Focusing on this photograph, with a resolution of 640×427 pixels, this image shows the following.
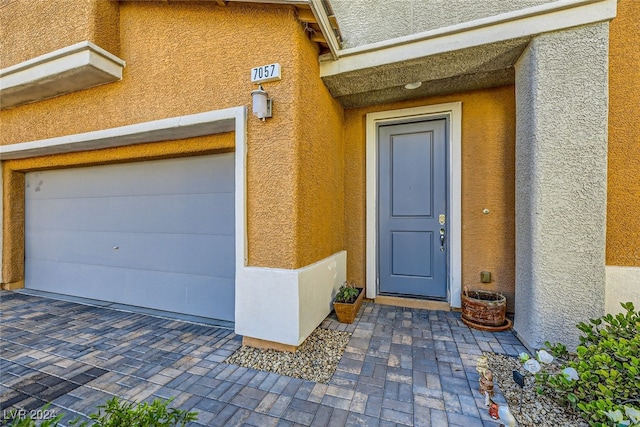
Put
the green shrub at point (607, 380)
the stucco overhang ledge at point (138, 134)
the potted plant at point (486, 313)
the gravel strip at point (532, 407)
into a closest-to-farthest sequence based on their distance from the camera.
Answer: the green shrub at point (607, 380) < the gravel strip at point (532, 407) < the stucco overhang ledge at point (138, 134) < the potted plant at point (486, 313)

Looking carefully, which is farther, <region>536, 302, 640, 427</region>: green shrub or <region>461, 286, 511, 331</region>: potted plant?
<region>461, 286, 511, 331</region>: potted plant

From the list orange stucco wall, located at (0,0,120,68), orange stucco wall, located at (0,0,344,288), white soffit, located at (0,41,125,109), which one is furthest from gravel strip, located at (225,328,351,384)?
orange stucco wall, located at (0,0,120,68)

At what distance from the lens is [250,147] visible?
3123 mm

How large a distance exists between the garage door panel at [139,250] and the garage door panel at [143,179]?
734 millimetres

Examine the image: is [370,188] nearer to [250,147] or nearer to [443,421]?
[250,147]

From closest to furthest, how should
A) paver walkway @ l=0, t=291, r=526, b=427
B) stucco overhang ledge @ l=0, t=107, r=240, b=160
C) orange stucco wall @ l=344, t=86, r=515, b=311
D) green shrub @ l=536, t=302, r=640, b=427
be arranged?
green shrub @ l=536, t=302, r=640, b=427 → paver walkway @ l=0, t=291, r=526, b=427 → stucco overhang ledge @ l=0, t=107, r=240, b=160 → orange stucco wall @ l=344, t=86, r=515, b=311

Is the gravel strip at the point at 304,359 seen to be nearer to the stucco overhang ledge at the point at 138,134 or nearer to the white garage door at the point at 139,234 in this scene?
the white garage door at the point at 139,234

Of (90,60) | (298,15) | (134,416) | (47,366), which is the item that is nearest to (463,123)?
(298,15)

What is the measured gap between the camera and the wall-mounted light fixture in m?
2.92

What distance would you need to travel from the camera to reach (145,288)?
4.37m

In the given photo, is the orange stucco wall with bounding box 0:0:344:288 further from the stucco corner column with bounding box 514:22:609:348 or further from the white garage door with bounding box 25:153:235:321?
the stucco corner column with bounding box 514:22:609:348

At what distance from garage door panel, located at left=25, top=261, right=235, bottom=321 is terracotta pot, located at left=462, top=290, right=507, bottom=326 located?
3.29 meters

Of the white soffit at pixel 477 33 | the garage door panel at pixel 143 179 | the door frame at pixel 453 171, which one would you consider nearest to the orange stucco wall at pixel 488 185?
the door frame at pixel 453 171

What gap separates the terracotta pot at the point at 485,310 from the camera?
11.2ft
